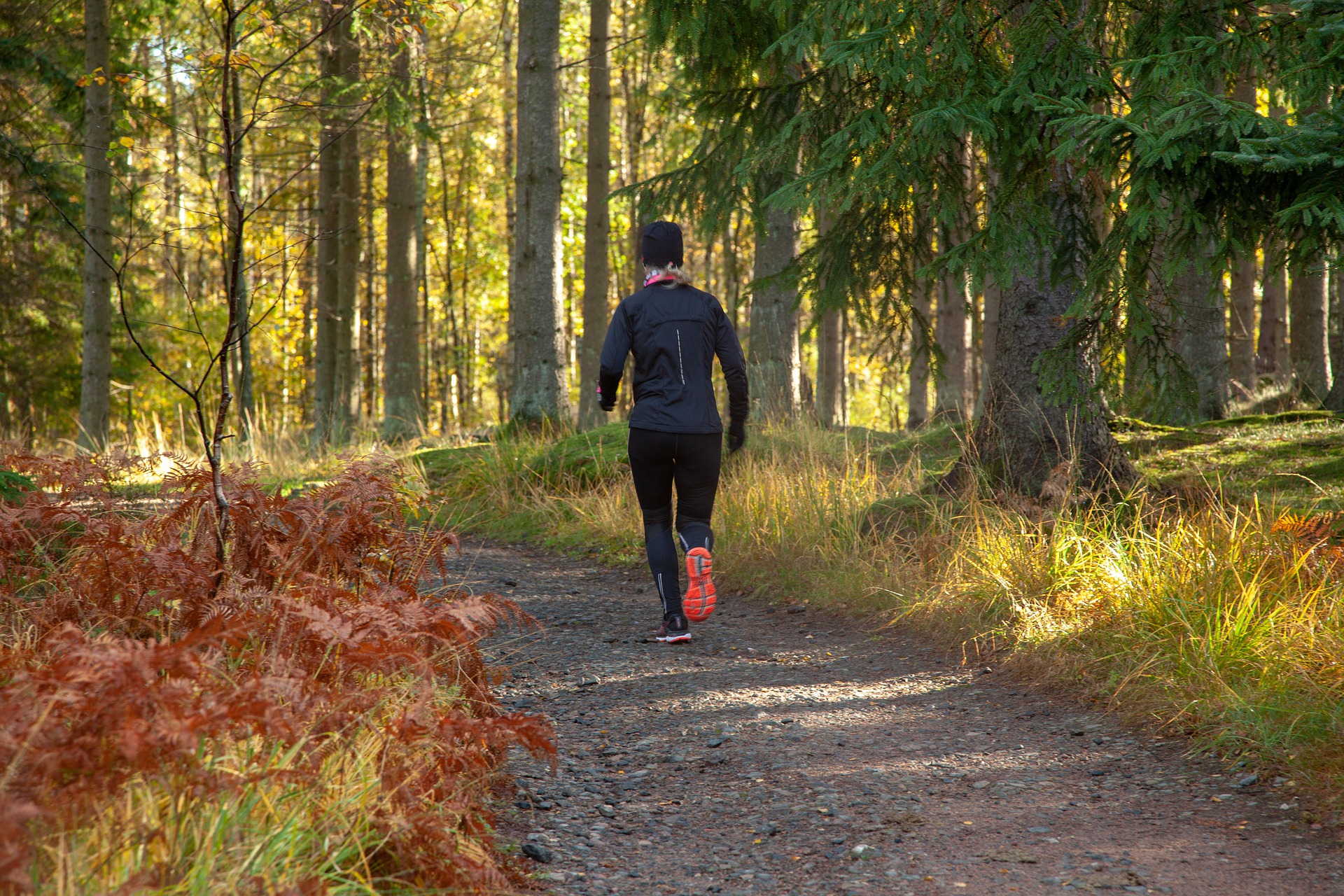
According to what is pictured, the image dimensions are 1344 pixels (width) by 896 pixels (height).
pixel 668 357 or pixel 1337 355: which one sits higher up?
pixel 1337 355

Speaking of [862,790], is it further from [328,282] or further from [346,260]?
[328,282]

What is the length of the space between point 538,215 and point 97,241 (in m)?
5.96

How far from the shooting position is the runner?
539 cm

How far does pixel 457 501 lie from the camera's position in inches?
387

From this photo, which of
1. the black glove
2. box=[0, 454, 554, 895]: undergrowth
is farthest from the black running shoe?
box=[0, 454, 554, 895]: undergrowth

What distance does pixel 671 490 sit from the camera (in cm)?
557

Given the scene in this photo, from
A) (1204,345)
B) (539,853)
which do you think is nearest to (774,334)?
(1204,345)

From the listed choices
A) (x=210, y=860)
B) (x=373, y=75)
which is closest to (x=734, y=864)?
(x=210, y=860)

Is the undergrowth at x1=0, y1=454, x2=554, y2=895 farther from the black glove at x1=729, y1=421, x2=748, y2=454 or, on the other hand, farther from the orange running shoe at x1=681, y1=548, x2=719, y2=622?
the black glove at x1=729, y1=421, x2=748, y2=454

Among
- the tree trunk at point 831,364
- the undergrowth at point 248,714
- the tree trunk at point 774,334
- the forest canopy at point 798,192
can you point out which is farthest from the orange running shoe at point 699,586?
the tree trunk at point 831,364

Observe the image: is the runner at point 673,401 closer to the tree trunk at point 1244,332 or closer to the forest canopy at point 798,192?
the forest canopy at point 798,192

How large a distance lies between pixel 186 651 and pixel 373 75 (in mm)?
13117

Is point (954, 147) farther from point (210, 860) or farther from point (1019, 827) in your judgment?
point (210, 860)

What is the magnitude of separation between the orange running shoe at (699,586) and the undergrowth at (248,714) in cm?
153
